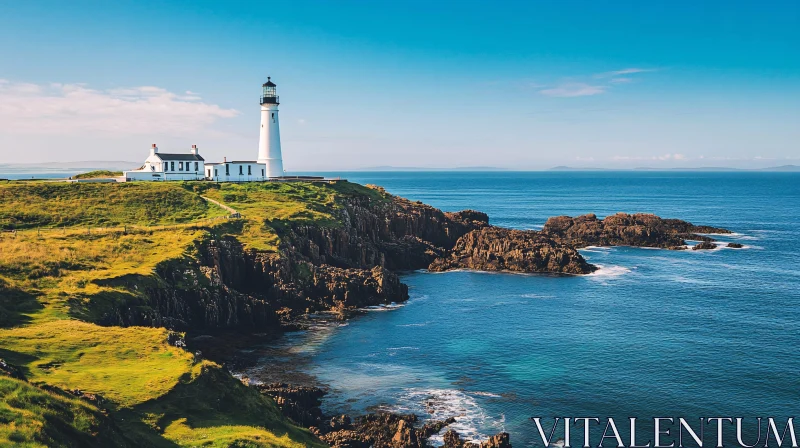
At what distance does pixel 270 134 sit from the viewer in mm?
127125

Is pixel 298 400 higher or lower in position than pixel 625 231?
lower

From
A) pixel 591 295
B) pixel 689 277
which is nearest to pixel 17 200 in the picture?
pixel 591 295

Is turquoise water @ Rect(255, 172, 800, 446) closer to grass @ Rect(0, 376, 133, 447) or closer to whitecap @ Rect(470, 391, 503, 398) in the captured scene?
whitecap @ Rect(470, 391, 503, 398)

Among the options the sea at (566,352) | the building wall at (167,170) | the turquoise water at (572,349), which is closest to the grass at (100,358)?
the sea at (566,352)

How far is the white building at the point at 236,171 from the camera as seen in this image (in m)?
121

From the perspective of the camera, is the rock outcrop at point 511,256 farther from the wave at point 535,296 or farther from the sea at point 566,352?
the wave at point 535,296

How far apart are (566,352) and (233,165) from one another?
274 ft

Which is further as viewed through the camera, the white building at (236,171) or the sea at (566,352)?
the white building at (236,171)

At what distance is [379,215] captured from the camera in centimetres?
11750

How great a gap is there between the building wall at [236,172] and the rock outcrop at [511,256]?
43550 mm

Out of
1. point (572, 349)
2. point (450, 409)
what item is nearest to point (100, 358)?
point (450, 409)

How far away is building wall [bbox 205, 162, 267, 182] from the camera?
12119 centimetres

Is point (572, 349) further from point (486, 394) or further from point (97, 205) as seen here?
point (97, 205)

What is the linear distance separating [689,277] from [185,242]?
73.7m
